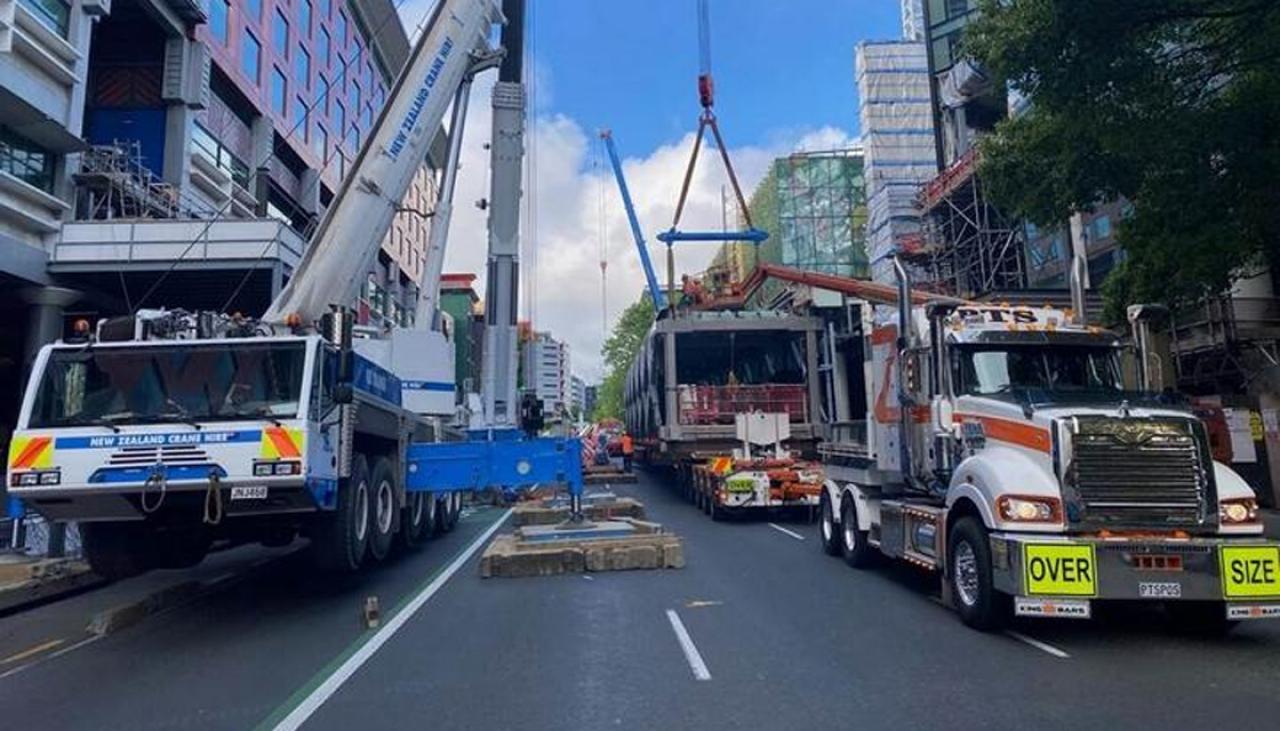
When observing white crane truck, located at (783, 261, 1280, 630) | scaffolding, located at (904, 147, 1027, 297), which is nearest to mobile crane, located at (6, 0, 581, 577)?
white crane truck, located at (783, 261, 1280, 630)

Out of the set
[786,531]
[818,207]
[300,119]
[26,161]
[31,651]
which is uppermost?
[818,207]

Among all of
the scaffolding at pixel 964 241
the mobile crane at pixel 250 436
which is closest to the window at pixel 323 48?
the scaffolding at pixel 964 241

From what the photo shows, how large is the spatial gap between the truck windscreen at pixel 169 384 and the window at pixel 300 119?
3204cm

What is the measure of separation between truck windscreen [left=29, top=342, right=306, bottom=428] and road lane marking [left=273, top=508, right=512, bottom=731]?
2309 mm

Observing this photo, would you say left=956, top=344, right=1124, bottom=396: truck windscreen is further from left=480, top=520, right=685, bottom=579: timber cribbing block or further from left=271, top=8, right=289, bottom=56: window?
left=271, top=8, right=289, bottom=56: window

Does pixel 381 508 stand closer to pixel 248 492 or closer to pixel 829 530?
pixel 248 492

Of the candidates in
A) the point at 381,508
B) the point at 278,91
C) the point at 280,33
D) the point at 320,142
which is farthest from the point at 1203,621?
the point at 320,142

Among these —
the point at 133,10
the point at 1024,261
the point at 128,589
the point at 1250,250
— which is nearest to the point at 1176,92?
the point at 1250,250

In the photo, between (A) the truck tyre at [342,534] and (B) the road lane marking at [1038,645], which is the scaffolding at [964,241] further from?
(A) the truck tyre at [342,534]

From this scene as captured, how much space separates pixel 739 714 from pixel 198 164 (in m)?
29.4

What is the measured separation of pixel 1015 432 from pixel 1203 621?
7.57 ft

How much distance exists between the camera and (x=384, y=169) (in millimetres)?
13375

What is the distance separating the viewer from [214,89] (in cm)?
3142

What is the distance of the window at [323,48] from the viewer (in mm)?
42369
